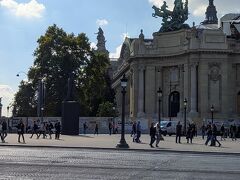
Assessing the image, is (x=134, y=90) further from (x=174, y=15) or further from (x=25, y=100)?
(x=25, y=100)

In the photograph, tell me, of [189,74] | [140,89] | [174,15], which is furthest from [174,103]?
[174,15]

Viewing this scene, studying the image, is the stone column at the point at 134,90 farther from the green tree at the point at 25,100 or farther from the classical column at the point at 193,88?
the green tree at the point at 25,100

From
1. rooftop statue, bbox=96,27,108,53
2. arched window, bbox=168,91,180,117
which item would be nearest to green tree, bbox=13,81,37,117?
arched window, bbox=168,91,180,117

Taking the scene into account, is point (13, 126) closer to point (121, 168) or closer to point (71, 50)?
point (71, 50)

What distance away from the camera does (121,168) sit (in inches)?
773

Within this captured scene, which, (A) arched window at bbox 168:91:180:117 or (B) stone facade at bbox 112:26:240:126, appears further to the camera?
(A) arched window at bbox 168:91:180:117

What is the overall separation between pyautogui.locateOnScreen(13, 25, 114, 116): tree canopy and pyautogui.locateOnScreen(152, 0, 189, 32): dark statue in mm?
13672

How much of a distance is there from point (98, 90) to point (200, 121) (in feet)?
62.9

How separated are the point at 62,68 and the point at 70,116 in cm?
3337

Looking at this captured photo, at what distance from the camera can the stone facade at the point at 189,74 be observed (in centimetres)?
9088

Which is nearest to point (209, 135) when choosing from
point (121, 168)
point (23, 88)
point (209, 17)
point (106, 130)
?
point (121, 168)

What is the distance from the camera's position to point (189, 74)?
305 feet

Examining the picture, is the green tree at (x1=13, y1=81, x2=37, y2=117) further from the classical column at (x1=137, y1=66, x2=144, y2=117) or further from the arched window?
the arched window

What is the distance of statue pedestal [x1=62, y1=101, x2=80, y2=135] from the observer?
5712 cm
